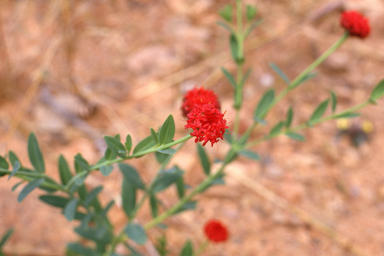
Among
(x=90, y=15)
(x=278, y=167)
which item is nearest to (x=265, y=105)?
(x=278, y=167)

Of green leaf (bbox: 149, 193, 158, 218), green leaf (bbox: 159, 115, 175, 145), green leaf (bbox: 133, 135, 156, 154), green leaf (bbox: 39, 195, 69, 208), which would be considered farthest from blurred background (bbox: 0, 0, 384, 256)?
green leaf (bbox: 159, 115, 175, 145)

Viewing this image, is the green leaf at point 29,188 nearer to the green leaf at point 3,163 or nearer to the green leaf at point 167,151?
the green leaf at point 3,163

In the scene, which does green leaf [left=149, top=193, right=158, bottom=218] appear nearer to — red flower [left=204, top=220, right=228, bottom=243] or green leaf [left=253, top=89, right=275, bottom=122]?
red flower [left=204, top=220, right=228, bottom=243]

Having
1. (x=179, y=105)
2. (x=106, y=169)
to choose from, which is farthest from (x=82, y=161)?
(x=179, y=105)

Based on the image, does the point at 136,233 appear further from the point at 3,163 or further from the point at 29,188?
the point at 3,163

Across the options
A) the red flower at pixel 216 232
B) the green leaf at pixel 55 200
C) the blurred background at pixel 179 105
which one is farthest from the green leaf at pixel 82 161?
the blurred background at pixel 179 105

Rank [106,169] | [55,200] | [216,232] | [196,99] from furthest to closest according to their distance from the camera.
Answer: [216,232] → [55,200] → [196,99] → [106,169]
